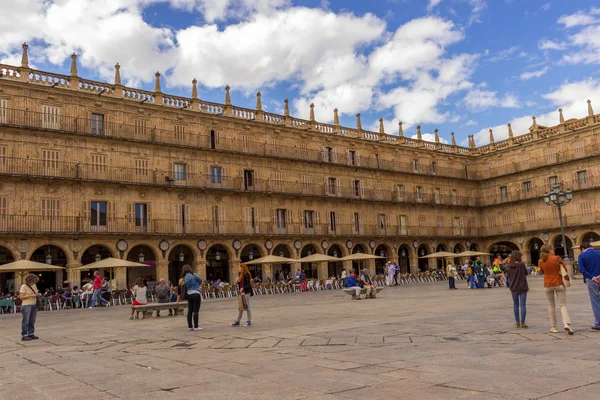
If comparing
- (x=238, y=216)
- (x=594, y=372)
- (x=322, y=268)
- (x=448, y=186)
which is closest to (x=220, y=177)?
(x=238, y=216)

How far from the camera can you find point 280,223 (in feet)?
118

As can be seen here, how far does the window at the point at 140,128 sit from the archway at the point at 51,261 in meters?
7.51

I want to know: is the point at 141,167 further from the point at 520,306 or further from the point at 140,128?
the point at 520,306

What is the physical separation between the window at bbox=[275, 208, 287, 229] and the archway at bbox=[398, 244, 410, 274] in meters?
11.9

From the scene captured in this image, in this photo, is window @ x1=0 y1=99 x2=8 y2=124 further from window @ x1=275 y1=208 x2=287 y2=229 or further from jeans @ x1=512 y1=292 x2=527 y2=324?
jeans @ x1=512 y1=292 x2=527 y2=324

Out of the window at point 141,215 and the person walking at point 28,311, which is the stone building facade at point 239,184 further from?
the person walking at point 28,311

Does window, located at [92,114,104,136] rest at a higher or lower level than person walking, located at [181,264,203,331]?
higher

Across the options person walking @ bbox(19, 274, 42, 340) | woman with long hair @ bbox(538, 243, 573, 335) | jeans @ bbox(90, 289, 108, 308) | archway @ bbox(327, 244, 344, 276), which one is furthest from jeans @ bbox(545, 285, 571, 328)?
archway @ bbox(327, 244, 344, 276)

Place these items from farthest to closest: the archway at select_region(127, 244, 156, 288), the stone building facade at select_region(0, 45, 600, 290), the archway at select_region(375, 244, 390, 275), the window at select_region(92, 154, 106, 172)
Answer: the archway at select_region(375, 244, 390, 275)
the archway at select_region(127, 244, 156, 288)
the window at select_region(92, 154, 106, 172)
the stone building facade at select_region(0, 45, 600, 290)

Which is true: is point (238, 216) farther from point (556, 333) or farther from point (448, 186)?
point (556, 333)

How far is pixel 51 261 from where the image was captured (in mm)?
28516

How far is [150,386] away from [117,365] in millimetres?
1684

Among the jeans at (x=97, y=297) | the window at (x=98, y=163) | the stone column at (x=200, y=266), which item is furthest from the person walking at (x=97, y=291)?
the stone column at (x=200, y=266)

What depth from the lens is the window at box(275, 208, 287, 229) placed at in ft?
118
